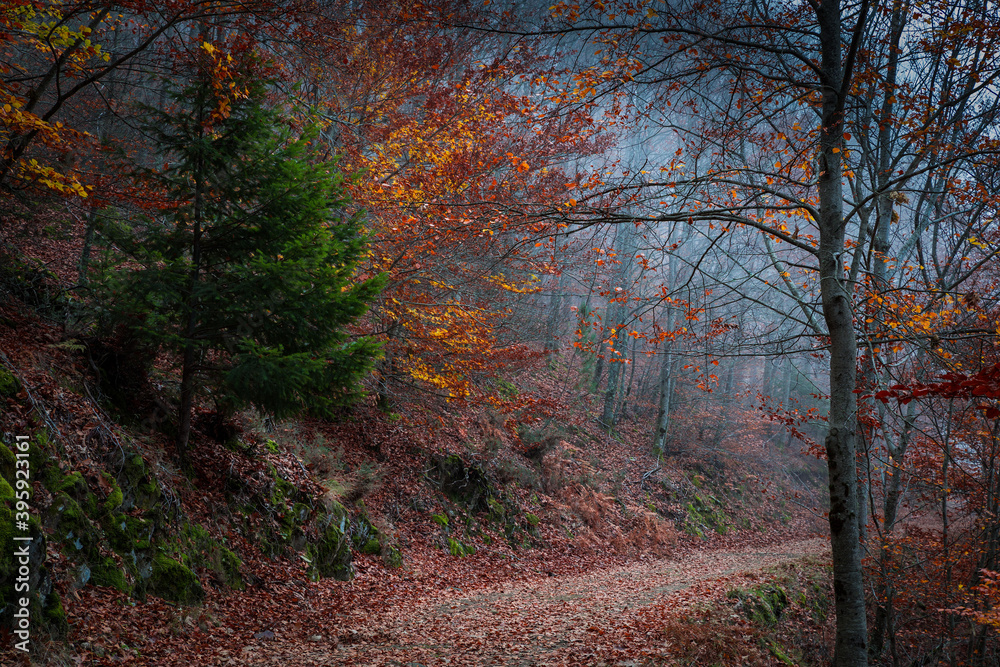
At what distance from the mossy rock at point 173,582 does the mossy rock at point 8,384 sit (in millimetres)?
2229

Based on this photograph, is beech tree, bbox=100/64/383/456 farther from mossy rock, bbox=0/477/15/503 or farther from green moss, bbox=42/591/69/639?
green moss, bbox=42/591/69/639

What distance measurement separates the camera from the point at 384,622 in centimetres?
719

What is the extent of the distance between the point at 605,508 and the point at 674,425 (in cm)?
811

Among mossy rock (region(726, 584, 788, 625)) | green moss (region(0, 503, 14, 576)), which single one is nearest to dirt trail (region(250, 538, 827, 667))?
mossy rock (region(726, 584, 788, 625))

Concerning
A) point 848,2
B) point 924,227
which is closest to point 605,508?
point 924,227

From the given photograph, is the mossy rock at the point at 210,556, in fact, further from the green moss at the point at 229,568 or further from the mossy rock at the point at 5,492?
the mossy rock at the point at 5,492

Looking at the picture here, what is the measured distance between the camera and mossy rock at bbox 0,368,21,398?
17.8 feet

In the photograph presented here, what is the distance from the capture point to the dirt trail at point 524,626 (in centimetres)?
593

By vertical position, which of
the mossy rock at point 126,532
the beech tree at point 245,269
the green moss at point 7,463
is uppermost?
the beech tree at point 245,269

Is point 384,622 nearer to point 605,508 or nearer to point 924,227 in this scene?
point 605,508

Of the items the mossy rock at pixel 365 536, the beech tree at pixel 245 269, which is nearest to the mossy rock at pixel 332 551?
the mossy rock at pixel 365 536

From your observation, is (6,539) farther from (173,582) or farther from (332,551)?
(332,551)

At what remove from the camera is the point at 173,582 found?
6.06 m

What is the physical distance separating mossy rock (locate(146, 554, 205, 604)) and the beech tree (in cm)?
178
